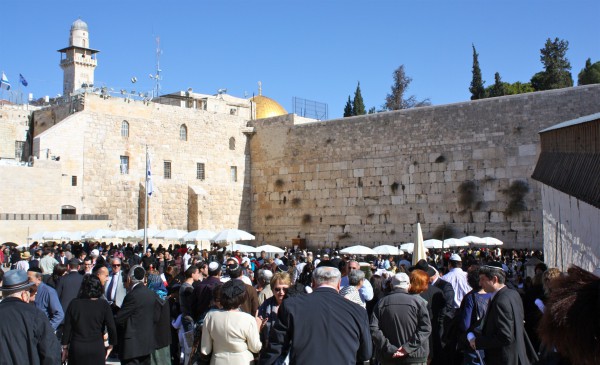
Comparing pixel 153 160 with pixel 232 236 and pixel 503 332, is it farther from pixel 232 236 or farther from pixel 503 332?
pixel 503 332

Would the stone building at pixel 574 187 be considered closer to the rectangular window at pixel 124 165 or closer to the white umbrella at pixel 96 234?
the white umbrella at pixel 96 234

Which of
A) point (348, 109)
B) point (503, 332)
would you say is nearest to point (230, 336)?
point (503, 332)

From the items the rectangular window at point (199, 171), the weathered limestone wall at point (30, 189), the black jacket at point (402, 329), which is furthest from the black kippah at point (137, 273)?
the rectangular window at point (199, 171)

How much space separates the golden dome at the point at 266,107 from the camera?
111 feet

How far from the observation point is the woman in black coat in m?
5.41

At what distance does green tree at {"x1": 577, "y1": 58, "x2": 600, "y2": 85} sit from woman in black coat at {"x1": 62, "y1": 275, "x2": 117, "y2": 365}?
4125 centimetres

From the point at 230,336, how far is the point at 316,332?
0.75 metres

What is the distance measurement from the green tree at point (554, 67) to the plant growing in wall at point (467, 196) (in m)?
18.9

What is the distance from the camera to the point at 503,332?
449 cm

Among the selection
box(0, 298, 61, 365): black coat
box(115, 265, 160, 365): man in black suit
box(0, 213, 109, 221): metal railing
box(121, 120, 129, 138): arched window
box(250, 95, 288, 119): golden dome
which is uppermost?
box(250, 95, 288, 119): golden dome

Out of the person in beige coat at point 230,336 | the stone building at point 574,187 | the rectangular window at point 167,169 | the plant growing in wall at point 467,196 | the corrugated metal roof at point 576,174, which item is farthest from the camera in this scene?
the rectangular window at point 167,169

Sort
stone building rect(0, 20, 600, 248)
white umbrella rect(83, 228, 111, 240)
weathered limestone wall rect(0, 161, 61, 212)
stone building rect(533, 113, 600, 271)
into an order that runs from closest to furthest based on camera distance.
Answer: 1. stone building rect(533, 113, 600, 271)
2. white umbrella rect(83, 228, 111, 240)
3. stone building rect(0, 20, 600, 248)
4. weathered limestone wall rect(0, 161, 61, 212)

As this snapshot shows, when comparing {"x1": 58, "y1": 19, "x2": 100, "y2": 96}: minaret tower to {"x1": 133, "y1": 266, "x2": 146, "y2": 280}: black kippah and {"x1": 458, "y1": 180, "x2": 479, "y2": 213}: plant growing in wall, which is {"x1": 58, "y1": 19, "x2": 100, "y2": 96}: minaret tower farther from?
{"x1": 133, "y1": 266, "x2": 146, "y2": 280}: black kippah

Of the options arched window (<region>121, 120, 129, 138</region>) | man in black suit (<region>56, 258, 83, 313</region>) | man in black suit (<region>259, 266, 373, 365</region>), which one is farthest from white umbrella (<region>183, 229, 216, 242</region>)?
man in black suit (<region>259, 266, 373, 365</region>)
